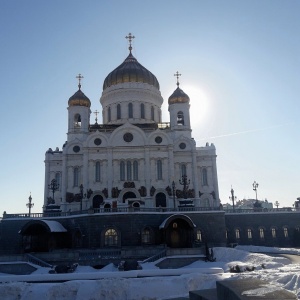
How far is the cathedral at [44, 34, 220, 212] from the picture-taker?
41688 millimetres

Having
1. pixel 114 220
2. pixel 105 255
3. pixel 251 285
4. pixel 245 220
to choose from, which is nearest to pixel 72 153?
pixel 114 220

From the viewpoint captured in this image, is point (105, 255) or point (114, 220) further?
point (114, 220)

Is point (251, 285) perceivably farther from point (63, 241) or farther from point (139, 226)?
point (63, 241)

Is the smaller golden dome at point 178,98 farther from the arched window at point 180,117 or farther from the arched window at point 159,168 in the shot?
the arched window at point 159,168

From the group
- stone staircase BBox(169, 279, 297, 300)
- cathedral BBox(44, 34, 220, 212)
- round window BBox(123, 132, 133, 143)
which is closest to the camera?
stone staircase BBox(169, 279, 297, 300)

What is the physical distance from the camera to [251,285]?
8781 millimetres

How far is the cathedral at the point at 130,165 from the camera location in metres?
41.7

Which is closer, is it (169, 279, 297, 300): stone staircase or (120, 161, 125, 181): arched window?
(169, 279, 297, 300): stone staircase

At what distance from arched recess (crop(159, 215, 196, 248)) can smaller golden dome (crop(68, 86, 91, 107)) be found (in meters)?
21.4

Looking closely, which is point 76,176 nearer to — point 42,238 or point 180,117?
point 42,238

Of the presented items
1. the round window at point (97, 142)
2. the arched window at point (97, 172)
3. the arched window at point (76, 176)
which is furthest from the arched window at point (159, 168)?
the arched window at point (76, 176)

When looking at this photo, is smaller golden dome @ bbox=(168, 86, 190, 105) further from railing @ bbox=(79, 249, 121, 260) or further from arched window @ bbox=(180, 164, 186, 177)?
railing @ bbox=(79, 249, 121, 260)

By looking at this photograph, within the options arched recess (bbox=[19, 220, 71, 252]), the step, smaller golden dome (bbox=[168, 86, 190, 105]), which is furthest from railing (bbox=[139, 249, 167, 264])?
smaller golden dome (bbox=[168, 86, 190, 105])

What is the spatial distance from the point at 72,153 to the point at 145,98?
42.5 feet
